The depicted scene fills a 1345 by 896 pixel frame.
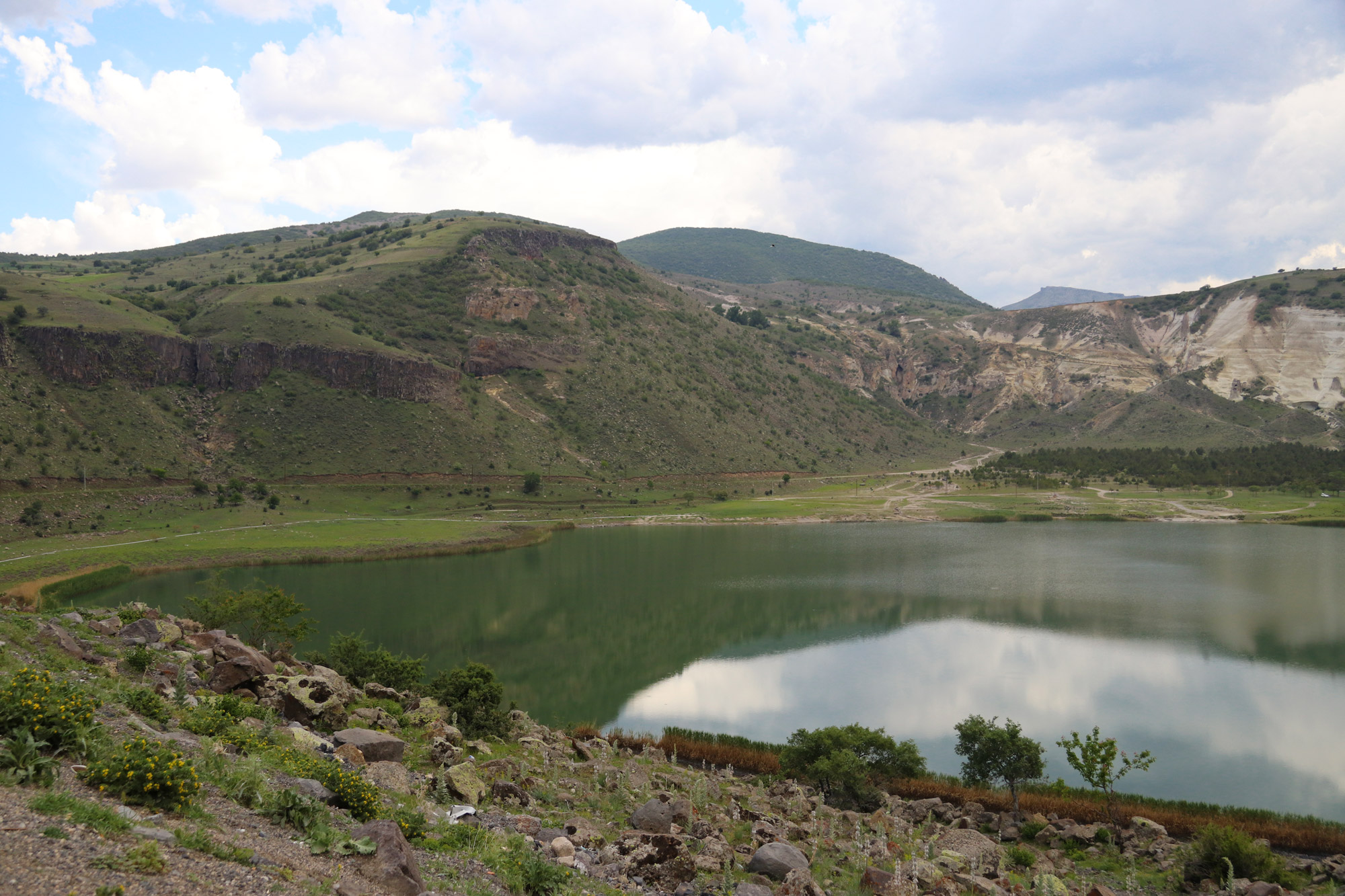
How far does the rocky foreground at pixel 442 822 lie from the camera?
8.19m

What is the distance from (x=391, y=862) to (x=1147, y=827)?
19.0 metres

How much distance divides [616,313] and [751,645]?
11109cm

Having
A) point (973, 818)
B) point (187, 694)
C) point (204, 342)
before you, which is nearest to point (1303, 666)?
point (973, 818)

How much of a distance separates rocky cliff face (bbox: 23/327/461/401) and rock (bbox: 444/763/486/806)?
91404mm

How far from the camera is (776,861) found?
1428 centimetres

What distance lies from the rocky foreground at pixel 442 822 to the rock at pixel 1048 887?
0.06 meters

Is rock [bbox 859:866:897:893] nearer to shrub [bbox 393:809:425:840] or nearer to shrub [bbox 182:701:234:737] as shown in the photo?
shrub [bbox 393:809:425:840]

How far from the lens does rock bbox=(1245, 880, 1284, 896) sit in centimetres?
1460

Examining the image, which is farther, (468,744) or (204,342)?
(204,342)

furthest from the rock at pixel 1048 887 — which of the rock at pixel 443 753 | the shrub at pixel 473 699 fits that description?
the shrub at pixel 473 699

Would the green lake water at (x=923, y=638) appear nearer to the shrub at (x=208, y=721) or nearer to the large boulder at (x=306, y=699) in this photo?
the large boulder at (x=306, y=699)

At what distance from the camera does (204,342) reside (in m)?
95.5

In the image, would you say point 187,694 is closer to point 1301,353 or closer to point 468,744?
point 468,744

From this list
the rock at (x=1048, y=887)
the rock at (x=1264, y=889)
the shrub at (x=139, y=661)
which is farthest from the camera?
the shrub at (x=139, y=661)
